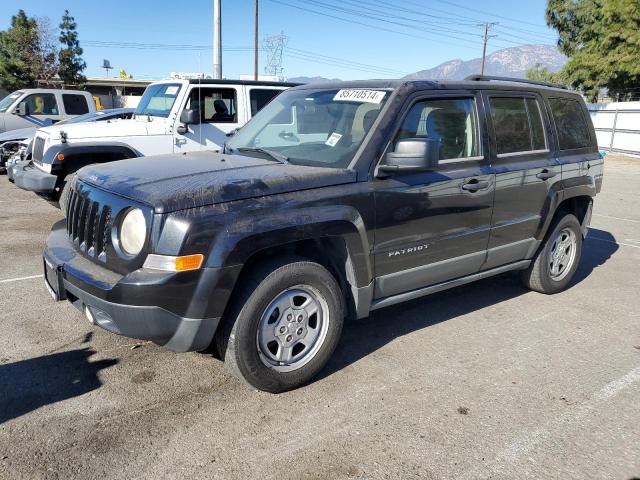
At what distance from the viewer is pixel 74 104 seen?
14.0 m

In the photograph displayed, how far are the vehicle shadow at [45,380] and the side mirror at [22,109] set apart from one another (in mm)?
11717

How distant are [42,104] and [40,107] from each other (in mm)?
92

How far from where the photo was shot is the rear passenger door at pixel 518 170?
171 inches

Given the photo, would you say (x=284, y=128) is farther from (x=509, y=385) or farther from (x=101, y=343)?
(x=509, y=385)

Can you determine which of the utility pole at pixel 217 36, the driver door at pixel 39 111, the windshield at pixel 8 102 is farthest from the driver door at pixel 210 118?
the windshield at pixel 8 102

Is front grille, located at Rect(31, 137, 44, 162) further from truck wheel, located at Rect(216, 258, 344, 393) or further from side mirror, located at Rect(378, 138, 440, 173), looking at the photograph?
side mirror, located at Rect(378, 138, 440, 173)

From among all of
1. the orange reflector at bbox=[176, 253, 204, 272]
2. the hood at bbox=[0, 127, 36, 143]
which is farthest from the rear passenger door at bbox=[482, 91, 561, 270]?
the hood at bbox=[0, 127, 36, 143]

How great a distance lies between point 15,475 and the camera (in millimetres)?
2514

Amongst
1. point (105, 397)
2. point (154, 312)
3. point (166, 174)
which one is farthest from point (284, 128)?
point (105, 397)

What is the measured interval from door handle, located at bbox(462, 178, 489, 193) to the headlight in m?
2.32

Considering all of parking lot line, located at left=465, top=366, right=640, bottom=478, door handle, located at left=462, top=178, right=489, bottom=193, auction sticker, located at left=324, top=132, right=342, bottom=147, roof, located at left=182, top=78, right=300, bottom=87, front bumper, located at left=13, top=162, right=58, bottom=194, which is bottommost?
parking lot line, located at left=465, top=366, right=640, bottom=478

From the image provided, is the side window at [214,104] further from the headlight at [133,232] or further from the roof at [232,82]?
the headlight at [133,232]

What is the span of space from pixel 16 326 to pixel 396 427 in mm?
3023

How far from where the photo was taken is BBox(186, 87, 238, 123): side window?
8055mm
